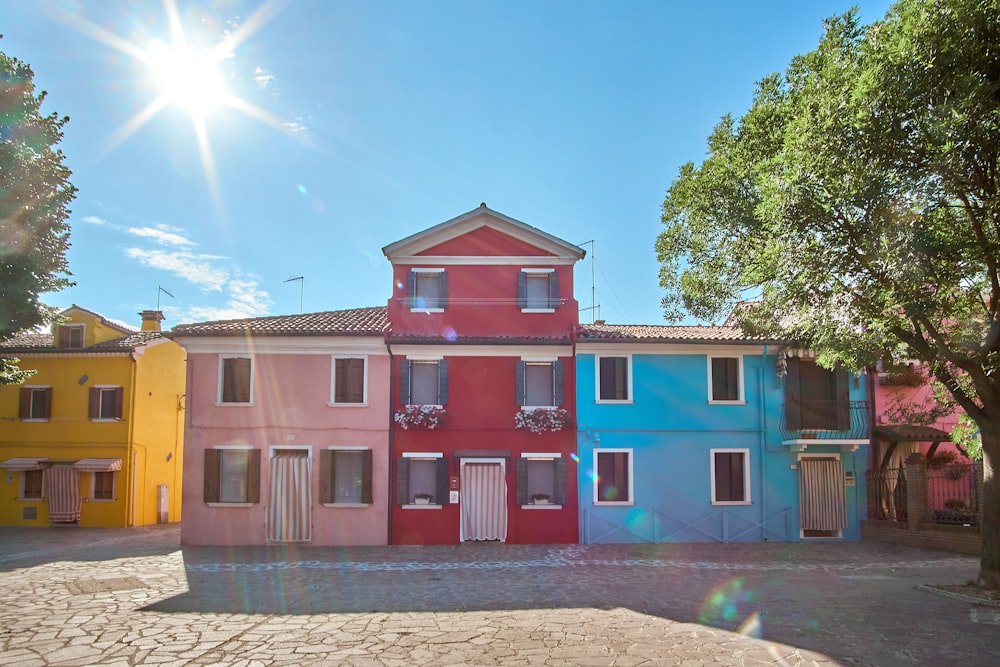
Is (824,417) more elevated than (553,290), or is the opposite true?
(553,290)

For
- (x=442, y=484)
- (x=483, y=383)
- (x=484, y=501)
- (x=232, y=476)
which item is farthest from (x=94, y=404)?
(x=484, y=501)

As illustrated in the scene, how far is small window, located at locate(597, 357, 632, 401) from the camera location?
2169 centimetres

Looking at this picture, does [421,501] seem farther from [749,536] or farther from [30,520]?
[30,520]

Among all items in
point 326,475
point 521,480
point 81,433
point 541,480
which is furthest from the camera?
point 81,433

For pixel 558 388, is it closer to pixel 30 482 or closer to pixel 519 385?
pixel 519 385

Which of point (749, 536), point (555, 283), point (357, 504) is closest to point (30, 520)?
point (357, 504)

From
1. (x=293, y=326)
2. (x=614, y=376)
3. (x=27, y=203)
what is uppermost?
(x=27, y=203)

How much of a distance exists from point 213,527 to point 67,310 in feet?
42.4

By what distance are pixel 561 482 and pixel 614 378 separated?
343 centimetres

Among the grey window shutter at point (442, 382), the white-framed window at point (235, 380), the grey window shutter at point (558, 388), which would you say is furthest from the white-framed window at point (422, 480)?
the white-framed window at point (235, 380)

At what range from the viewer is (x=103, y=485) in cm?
2670

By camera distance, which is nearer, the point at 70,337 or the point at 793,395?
the point at 793,395

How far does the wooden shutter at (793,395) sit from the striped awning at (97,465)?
22.7 m

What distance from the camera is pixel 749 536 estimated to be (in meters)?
21.4
